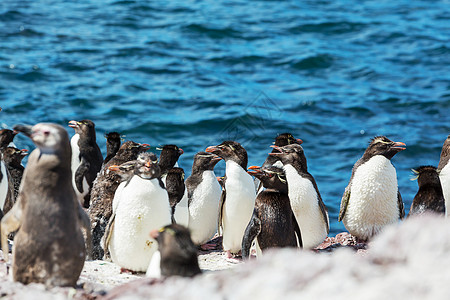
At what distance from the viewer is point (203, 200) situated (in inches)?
333

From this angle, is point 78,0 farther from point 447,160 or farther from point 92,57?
point 447,160

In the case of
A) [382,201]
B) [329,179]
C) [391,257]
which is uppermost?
[391,257]

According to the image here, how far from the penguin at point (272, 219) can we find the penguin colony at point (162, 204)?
0.4 inches

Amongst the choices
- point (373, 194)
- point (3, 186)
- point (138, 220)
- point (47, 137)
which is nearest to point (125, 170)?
point (138, 220)

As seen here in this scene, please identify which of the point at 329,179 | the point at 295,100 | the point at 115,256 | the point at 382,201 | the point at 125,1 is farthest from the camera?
the point at 125,1

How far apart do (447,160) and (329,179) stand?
20.1ft

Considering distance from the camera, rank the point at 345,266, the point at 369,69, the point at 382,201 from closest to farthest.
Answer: the point at 345,266 → the point at 382,201 → the point at 369,69

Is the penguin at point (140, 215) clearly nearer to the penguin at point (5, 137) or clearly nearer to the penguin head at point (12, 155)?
the penguin head at point (12, 155)

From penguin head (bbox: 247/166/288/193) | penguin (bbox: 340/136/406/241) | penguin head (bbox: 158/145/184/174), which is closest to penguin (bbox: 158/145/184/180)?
penguin head (bbox: 158/145/184/174)

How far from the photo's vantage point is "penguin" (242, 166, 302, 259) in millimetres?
7184

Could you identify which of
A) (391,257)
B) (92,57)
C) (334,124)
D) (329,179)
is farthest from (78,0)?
(391,257)

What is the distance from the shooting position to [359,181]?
8.42 m

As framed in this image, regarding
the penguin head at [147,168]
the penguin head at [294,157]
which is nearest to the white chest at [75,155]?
the penguin head at [294,157]

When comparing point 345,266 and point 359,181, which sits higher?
point 345,266
